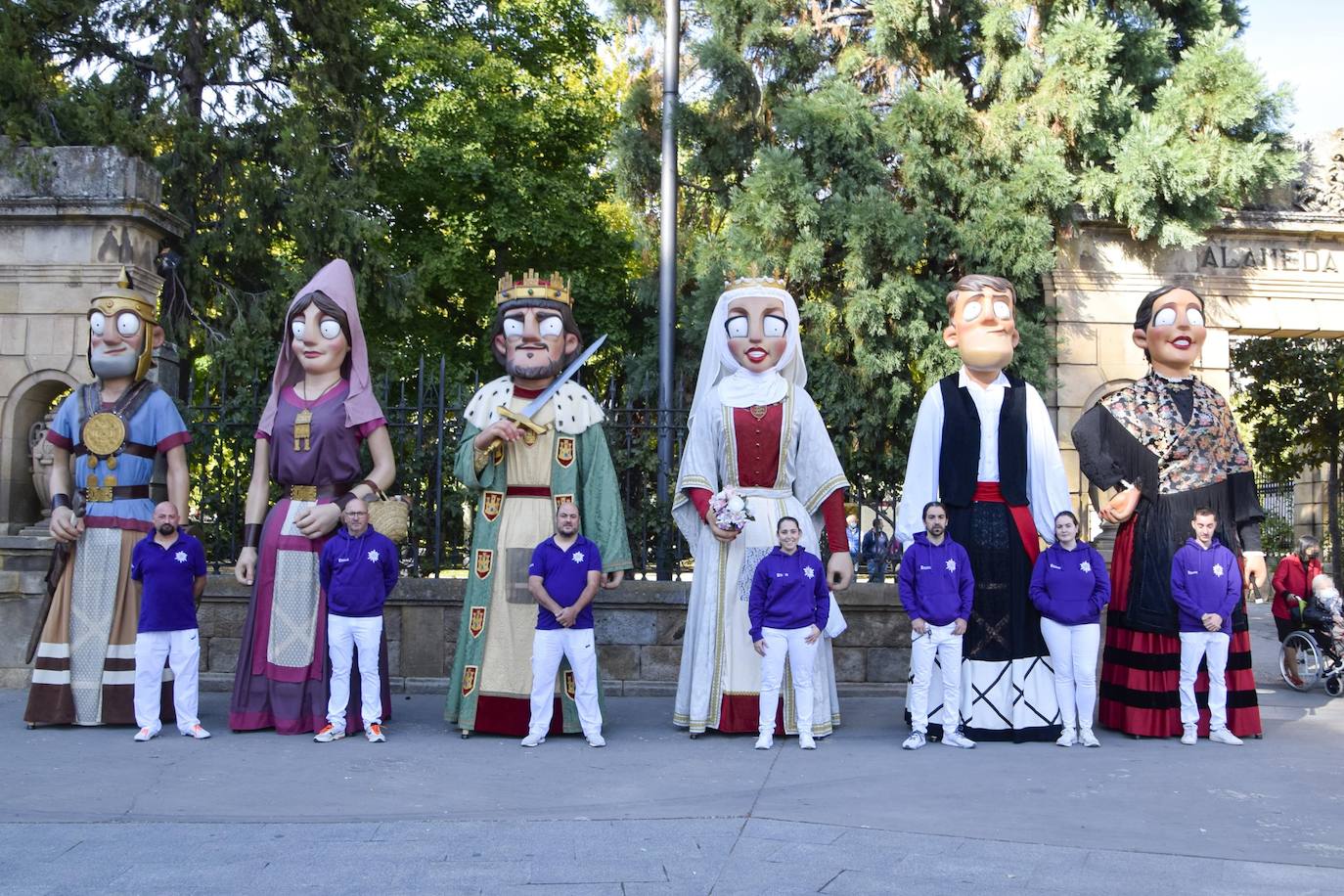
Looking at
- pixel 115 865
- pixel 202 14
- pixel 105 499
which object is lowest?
pixel 115 865

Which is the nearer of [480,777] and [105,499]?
[480,777]

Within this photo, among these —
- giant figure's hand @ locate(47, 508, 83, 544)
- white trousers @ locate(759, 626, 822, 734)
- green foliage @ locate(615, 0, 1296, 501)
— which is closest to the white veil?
white trousers @ locate(759, 626, 822, 734)

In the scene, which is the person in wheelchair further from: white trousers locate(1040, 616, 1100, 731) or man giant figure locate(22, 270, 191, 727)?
man giant figure locate(22, 270, 191, 727)

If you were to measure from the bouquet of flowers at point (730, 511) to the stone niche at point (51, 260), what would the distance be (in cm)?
440

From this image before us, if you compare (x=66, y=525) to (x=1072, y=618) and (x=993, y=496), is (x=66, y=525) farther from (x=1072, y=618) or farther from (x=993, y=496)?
(x=1072, y=618)

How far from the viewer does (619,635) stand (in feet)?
28.5

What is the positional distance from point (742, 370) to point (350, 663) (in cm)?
262

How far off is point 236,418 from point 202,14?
28.6 ft

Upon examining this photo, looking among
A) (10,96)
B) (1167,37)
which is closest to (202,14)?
(10,96)

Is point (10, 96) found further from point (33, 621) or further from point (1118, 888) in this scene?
point (1118, 888)

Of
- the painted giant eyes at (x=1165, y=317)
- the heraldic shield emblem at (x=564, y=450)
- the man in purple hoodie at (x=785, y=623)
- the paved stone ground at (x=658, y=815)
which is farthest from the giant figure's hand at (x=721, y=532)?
the painted giant eyes at (x=1165, y=317)

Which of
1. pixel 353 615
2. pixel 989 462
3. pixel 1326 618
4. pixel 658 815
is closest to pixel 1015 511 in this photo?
pixel 989 462

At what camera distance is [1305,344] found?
52.1ft

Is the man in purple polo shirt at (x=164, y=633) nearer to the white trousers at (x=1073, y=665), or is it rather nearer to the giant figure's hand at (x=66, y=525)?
the giant figure's hand at (x=66, y=525)
